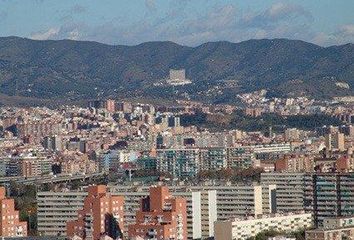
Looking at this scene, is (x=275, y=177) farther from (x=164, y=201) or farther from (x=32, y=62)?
(x=32, y=62)

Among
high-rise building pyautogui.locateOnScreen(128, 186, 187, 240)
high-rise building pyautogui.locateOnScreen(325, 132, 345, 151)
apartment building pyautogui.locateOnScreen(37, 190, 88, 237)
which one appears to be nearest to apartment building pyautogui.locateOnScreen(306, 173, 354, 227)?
apartment building pyautogui.locateOnScreen(37, 190, 88, 237)

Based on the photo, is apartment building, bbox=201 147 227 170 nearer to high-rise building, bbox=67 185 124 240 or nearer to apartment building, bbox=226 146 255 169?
apartment building, bbox=226 146 255 169

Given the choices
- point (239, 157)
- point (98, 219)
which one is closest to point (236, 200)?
point (98, 219)

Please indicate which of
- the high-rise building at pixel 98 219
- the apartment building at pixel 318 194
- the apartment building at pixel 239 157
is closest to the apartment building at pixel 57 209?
the high-rise building at pixel 98 219

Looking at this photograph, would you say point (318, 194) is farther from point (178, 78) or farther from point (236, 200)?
point (178, 78)

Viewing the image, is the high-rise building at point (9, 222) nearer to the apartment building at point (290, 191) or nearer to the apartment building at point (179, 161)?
the apartment building at point (290, 191)
